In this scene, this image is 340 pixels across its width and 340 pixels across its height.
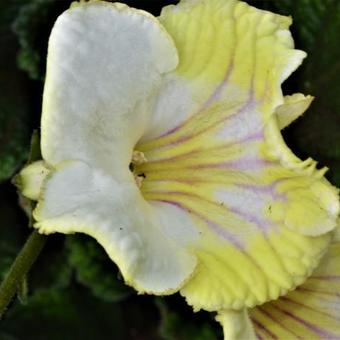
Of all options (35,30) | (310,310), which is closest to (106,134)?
(310,310)

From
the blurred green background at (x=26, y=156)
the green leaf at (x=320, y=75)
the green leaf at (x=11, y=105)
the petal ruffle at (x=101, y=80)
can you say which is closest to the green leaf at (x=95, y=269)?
the blurred green background at (x=26, y=156)

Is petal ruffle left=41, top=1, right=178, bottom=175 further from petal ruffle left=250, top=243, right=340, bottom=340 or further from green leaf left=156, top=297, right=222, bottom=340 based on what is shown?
green leaf left=156, top=297, right=222, bottom=340

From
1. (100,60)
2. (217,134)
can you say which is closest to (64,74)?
(100,60)

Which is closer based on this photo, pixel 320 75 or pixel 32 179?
pixel 32 179

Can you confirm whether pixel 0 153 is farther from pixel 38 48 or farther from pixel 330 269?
pixel 330 269

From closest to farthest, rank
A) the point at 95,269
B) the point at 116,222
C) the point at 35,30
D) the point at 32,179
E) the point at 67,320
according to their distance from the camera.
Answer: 1. the point at 116,222
2. the point at 32,179
3. the point at 35,30
4. the point at 95,269
5. the point at 67,320

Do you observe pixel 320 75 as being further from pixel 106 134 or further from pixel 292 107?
pixel 106 134

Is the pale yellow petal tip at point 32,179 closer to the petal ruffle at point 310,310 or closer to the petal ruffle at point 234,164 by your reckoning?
the petal ruffle at point 234,164

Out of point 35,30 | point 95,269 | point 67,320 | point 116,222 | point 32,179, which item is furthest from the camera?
A: point 67,320
